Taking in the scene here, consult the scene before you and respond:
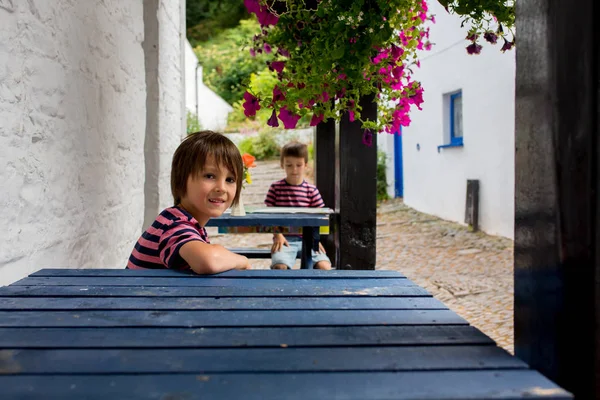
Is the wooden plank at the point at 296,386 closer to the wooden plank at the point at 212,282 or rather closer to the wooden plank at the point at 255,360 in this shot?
the wooden plank at the point at 255,360

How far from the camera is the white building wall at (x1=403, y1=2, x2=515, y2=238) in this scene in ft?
26.6

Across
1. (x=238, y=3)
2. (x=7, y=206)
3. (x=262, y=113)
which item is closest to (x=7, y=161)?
(x=7, y=206)

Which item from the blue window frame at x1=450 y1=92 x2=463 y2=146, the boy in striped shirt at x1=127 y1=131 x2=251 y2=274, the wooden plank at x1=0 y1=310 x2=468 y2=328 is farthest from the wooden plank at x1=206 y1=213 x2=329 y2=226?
the blue window frame at x1=450 y1=92 x2=463 y2=146

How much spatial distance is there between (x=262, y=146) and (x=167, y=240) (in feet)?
40.2

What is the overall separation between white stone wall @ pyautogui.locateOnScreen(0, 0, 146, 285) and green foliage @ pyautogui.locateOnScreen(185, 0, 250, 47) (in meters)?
21.1

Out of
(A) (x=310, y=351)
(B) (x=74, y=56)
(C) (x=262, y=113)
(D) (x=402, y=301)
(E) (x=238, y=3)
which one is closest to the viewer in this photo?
(A) (x=310, y=351)

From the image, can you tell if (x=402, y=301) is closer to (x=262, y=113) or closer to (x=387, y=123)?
(x=387, y=123)

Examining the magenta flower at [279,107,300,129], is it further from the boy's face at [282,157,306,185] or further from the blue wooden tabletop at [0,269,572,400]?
the boy's face at [282,157,306,185]

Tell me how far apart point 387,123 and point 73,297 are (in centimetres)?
181

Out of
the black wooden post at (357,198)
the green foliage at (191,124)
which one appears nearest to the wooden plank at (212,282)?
the black wooden post at (357,198)

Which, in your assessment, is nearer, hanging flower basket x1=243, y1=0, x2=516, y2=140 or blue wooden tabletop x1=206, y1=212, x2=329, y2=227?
hanging flower basket x1=243, y1=0, x2=516, y2=140

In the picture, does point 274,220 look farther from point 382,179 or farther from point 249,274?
point 382,179

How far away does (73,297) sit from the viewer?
4.83ft

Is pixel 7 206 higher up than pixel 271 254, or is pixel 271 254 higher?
pixel 7 206
